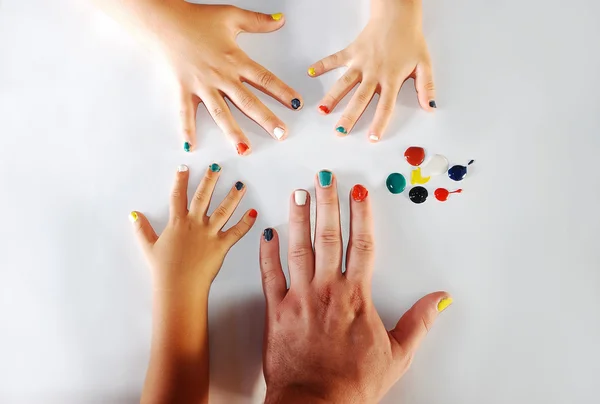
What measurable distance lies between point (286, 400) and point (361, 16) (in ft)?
2.46

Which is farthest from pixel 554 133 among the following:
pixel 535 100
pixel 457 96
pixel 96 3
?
pixel 96 3

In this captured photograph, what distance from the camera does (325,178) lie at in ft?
3.07

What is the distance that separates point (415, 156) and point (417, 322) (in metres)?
0.32

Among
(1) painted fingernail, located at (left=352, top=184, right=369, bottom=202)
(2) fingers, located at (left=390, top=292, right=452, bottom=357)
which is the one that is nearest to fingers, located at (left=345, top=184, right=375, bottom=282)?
(1) painted fingernail, located at (left=352, top=184, right=369, bottom=202)

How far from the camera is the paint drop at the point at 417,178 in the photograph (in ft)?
3.15

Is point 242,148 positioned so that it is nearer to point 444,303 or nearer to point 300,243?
point 300,243

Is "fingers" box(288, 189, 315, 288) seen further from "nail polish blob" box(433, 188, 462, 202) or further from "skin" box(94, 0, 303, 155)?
"nail polish blob" box(433, 188, 462, 202)

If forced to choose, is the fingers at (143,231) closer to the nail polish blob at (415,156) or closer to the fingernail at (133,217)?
the fingernail at (133,217)

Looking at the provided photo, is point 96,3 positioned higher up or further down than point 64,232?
higher up

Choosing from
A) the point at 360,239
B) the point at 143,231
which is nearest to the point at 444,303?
the point at 360,239

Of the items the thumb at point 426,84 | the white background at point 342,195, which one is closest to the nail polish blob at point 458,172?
the white background at point 342,195

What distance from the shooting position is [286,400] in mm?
823

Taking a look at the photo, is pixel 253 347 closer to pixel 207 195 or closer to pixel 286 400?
pixel 286 400

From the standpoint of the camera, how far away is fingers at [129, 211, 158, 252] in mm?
957
